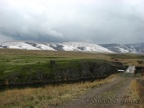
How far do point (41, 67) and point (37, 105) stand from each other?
73.8 meters

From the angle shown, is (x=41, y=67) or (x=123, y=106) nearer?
(x=123, y=106)

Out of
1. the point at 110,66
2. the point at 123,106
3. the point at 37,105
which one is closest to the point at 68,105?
the point at 37,105

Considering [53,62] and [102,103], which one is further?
[53,62]

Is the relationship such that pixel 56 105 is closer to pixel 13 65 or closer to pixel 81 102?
pixel 81 102

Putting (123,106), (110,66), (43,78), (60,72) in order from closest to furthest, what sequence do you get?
(123,106) → (43,78) → (60,72) → (110,66)

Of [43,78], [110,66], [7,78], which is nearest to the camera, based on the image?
[7,78]

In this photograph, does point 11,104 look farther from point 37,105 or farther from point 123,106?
point 123,106

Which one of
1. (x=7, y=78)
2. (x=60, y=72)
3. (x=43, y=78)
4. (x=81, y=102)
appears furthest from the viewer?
(x=60, y=72)

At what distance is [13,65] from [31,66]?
6956mm

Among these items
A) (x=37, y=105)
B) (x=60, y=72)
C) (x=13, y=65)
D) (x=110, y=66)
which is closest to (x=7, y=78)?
(x=13, y=65)

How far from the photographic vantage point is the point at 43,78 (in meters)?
98.3

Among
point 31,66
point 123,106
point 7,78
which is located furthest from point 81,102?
point 31,66

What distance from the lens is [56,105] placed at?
30219mm

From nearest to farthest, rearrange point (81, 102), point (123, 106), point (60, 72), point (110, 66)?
point (123, 106)
point (81, 102)
point (60, 72)
point (110, 66)
